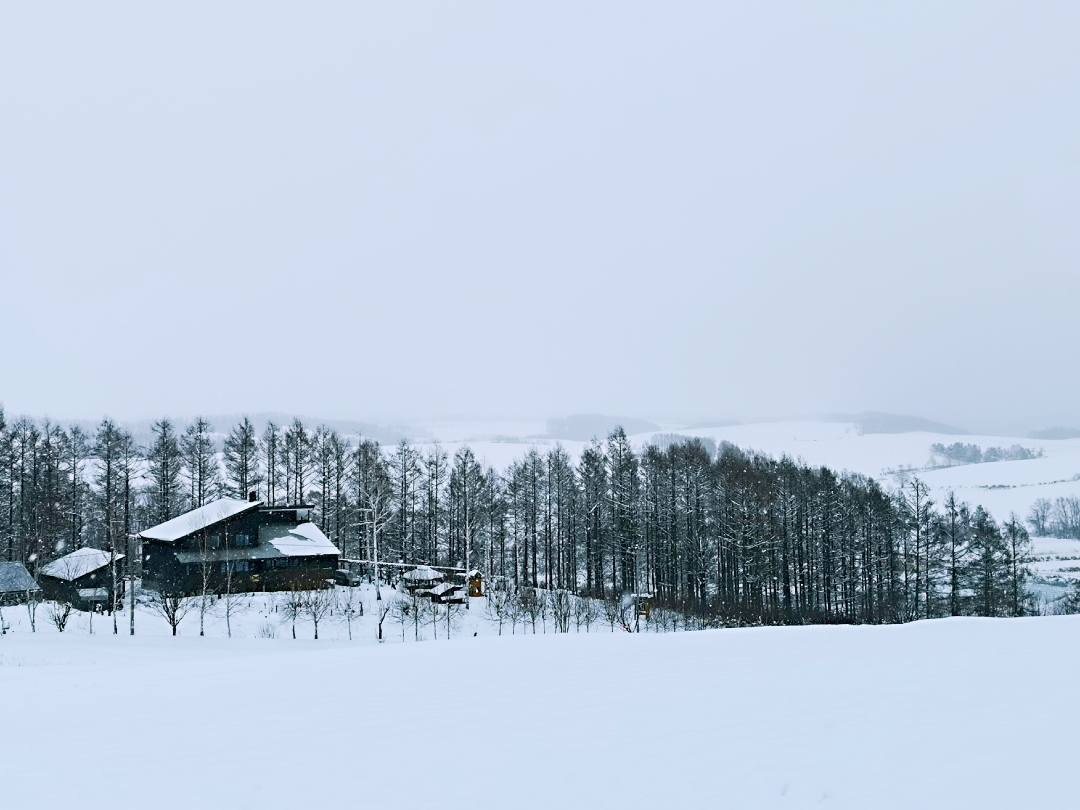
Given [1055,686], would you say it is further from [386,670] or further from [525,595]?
[525,595]

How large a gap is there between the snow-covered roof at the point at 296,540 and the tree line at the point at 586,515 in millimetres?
2937

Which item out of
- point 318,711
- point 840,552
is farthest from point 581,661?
point 840,552

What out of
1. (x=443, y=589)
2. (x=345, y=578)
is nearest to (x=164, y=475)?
(x=345, y=578)

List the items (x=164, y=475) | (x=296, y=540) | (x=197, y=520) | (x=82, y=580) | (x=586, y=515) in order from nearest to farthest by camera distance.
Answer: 1. (x=82, y=580)
2. (x=197, y=520)
3. (x=296, y=540)
4. (x=164, y=475)
5. (x=586, y=515)

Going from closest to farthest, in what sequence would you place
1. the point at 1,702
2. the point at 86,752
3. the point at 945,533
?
the point at 86,752, the point at 1,702, the point at 945,533

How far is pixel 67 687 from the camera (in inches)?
548

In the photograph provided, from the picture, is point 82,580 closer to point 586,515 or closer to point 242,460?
point 242,460

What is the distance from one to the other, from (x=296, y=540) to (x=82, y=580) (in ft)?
36.4

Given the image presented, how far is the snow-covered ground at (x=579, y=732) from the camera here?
6.85 m

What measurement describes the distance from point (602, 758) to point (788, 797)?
2.11 meters

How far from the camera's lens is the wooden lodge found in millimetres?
38000

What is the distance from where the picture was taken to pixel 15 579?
114 feet

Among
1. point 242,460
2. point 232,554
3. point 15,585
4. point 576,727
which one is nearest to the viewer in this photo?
point 576,727

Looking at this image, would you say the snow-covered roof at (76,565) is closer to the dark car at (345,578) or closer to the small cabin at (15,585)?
the small cabin at (15,585)
